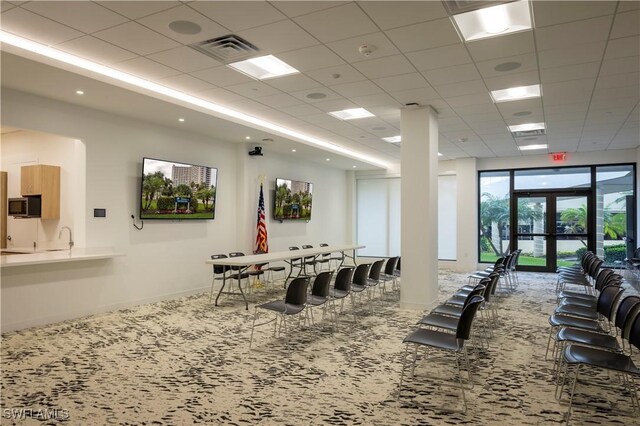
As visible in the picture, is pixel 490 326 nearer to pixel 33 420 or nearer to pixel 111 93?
pixel 33 420

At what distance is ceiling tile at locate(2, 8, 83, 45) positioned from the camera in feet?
13.0

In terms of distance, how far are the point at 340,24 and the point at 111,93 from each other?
3.44m

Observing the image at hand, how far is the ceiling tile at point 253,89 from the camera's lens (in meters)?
5.96

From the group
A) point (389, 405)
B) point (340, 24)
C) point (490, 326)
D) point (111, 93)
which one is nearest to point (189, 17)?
point (340, 24)

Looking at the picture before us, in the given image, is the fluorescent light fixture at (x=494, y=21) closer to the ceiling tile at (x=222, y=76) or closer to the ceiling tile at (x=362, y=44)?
the ceiling tile at (x=362, y=44)

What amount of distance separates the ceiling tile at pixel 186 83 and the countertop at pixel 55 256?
8.95 ft

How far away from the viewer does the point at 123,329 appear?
5.64 metres

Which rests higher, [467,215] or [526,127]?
[526,127]

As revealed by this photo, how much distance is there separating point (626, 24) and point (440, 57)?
5.84 ft

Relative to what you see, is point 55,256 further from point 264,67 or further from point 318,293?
point 264,67

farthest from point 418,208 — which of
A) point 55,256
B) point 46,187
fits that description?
point 46,187

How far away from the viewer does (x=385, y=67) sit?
5.25 m

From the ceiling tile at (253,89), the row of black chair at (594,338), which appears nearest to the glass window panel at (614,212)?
the row of black chair at (594,338)

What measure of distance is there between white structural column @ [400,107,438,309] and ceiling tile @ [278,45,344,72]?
2395 mm
